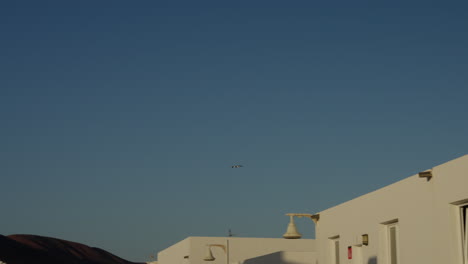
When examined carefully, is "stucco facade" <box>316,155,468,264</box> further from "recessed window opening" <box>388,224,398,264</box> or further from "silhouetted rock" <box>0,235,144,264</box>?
"silhouetted rock" <box>0,235,144,264</box>

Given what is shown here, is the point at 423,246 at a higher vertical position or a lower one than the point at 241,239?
lower

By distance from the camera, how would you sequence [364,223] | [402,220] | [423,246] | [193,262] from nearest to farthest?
[423,246] < [402,220] < [364,223] < [193,262]

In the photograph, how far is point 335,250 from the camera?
2506cm

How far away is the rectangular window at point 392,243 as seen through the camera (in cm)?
1978

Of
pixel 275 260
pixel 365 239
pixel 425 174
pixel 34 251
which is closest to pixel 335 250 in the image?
pixel 365 239

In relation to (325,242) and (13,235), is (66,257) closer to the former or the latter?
(13,235)

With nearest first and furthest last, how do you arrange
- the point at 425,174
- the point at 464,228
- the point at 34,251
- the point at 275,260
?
1. the point at 464,228
2. the point at 425,174
3. the point at 275,260
4. the point at 34,251

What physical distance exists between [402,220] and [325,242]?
6806 mm

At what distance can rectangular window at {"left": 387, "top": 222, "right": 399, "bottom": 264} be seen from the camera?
1978 cm

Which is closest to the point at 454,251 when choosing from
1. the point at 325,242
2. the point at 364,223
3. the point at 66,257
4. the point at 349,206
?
the point at 364,223

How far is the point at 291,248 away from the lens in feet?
176

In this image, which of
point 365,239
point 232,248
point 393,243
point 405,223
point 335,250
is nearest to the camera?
point 405,223

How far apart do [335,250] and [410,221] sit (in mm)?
6893

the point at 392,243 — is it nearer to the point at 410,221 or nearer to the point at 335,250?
the point at 410,221
